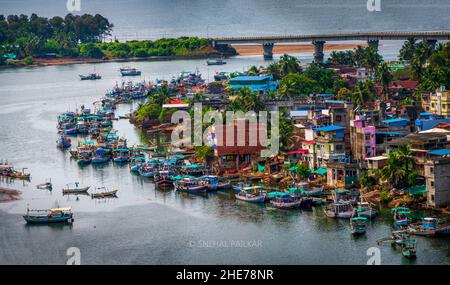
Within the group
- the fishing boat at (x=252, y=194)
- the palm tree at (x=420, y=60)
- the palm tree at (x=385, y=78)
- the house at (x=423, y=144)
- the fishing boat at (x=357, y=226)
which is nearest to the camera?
the fishing boat at (x=357, y=226)

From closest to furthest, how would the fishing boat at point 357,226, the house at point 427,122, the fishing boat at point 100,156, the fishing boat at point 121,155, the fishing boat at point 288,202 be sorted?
the fishing boat at point 357,226 → the fishing boat at point 288,202 → the house at point 427,122 → the fishing boat at point 121,155 → the fishing boat at point 100,156

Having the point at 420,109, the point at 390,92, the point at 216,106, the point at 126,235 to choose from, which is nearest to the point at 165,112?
the point at 216,106

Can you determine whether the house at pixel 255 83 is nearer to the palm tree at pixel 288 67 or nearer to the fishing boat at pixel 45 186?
the palm tree at pixel 288 67

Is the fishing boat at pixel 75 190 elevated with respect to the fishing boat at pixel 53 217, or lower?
elevated

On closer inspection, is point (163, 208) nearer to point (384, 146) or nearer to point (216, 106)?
point (384, 146)

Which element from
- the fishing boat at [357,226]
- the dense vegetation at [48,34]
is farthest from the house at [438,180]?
the dense vegetation at [48,34]

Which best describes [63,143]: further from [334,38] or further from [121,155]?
[334,38]

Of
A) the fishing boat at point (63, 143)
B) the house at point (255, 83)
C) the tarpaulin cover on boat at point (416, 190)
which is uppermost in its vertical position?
the house at point (255, 83)

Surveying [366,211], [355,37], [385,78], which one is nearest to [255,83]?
[385,78]
